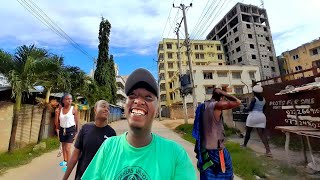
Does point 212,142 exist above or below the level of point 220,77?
below

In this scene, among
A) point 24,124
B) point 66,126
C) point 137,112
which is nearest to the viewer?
point 137,112

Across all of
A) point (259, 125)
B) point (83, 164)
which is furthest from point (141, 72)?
point (259, 125)

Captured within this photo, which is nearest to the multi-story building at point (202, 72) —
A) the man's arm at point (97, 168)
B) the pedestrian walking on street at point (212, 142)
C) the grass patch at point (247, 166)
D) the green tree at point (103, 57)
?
the green tree at point (103, 57)

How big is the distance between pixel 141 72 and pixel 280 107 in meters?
8.57

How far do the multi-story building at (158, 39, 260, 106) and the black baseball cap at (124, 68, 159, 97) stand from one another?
38.5 m

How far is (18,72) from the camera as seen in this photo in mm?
8977

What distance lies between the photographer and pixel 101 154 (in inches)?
60.9

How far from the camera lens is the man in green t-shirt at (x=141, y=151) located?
1.42 meters

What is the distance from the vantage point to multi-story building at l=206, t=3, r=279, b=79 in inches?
2253

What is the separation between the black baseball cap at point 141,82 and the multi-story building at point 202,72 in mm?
38517

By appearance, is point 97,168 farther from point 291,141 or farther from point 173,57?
point 173,57

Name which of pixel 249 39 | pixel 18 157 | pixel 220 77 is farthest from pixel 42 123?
pixel 249 39

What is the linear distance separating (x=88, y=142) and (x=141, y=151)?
5.77 feet

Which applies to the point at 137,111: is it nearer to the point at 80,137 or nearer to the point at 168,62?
the point at 80,137
